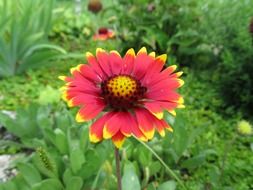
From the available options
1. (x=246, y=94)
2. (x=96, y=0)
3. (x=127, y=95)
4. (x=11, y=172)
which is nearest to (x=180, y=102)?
(x=127, y=95)

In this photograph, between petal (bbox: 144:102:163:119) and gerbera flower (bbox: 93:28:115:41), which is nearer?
petal (bbox: 144:102:163:119)

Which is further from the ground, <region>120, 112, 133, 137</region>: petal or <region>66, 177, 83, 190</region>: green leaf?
<region>120, 112, 133, 137</region>: petal

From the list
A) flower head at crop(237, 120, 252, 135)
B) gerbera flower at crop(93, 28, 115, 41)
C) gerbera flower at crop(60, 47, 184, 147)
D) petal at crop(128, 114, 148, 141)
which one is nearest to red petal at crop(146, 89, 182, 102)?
gerbera flower at crop(60, 47, 184, 147)

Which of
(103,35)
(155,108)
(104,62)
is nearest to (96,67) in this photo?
(104,62)

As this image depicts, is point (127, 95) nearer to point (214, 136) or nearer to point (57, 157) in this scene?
point (57, 157)

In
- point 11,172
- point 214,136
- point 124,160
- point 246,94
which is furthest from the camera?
point 246,94

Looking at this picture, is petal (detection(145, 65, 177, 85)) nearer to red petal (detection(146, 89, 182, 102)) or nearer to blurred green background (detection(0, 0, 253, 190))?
red petal (detection(146, 89, 182, 102))
